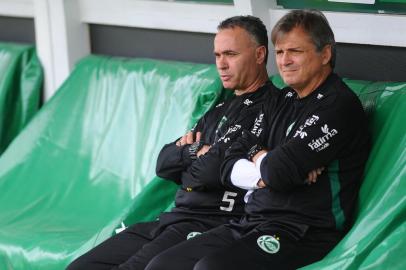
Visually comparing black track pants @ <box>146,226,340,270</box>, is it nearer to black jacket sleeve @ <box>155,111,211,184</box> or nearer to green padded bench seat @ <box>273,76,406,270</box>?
green padded bench seat @ <box>273,76,406,270</box>

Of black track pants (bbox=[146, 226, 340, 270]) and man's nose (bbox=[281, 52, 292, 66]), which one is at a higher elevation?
man's nose (bbox=[281, 52, 292, 66])

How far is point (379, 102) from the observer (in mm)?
3482

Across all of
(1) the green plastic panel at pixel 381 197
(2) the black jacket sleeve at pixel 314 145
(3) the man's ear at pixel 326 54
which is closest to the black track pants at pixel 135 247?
(2) the black jacket sleeve at pixel 314 145

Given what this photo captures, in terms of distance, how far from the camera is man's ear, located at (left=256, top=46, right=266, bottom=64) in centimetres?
369

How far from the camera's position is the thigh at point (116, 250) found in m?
3.52

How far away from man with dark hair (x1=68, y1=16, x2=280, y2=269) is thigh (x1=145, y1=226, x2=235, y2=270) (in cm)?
15

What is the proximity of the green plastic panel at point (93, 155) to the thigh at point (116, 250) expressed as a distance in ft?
1.03

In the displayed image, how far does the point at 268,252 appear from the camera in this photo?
10.1 feet

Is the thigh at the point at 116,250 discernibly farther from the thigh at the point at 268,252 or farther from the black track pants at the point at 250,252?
the thigh at the point at 268,252

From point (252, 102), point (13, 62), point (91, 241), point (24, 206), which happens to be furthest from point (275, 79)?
point (13, 62)

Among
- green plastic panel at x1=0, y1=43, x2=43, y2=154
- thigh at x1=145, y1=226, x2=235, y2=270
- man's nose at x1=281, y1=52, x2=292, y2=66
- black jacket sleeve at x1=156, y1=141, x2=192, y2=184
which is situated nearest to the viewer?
thigh at x1=145, y1=226, x2=235, y2=270

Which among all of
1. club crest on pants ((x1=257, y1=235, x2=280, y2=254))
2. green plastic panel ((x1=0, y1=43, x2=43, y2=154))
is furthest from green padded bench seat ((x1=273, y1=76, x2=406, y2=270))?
green plastic panel ((x1=0, y1=43, x2=43, y2=154))

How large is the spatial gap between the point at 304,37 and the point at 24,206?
78.8 inches

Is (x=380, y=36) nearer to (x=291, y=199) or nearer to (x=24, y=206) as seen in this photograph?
(x=291, y=199)
